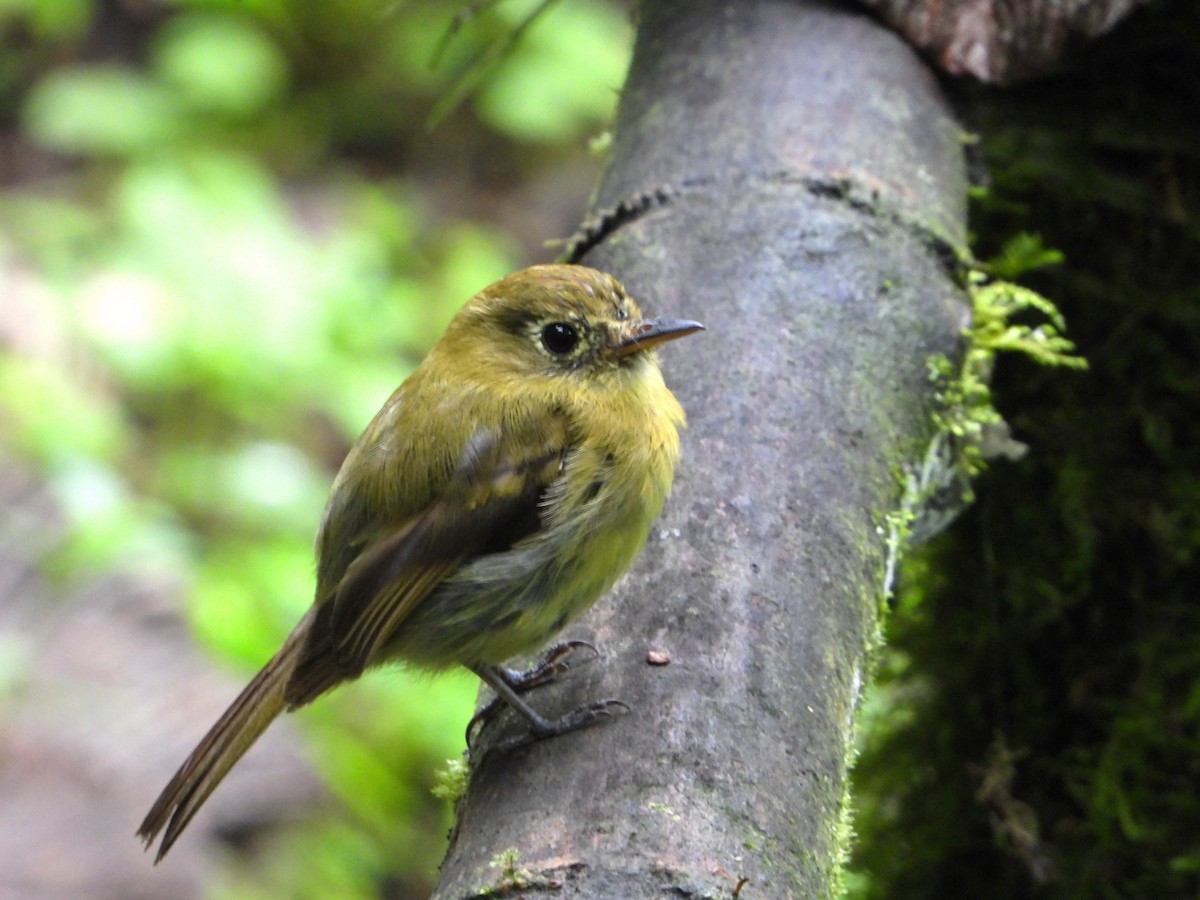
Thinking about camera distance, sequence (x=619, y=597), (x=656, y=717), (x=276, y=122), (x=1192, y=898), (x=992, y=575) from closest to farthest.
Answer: (x=656, y=717), (x=619, y=597), (x=1192, y=898), (x=992, y=575), (x=276, y=122)

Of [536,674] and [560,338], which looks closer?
[536,674]

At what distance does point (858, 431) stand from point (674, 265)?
50 centimetres

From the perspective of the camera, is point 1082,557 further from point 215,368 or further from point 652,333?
point 215,368

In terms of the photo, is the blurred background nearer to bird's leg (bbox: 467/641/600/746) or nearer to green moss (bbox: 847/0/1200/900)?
bird's leg (bbox: 467/641/600/746)

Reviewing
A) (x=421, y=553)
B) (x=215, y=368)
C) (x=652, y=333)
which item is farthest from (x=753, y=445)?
(x=215, y=368)

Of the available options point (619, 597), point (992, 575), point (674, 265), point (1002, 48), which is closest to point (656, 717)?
point (619, 597)

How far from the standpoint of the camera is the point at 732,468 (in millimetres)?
2127

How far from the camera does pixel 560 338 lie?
104 inches

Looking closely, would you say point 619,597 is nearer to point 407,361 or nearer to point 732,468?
point 732,468

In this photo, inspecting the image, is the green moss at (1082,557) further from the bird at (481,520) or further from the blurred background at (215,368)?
the blurred background at (215,368)

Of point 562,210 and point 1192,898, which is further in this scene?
point 562,210

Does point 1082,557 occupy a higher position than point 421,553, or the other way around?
point 421,553

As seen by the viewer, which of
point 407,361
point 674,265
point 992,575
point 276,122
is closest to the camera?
point 674,265

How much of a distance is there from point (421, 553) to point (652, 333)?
21.4 inches
